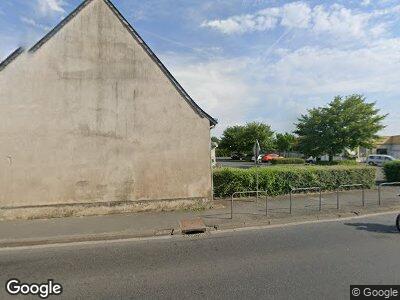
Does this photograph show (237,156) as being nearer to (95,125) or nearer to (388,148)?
(388,148)

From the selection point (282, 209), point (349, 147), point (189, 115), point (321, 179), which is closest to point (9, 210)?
point (189, 115)

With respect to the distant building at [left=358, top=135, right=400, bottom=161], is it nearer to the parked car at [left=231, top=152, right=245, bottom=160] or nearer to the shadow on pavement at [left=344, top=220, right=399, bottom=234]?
the parked car at [left=231, top=152, right=245, bottom=160]

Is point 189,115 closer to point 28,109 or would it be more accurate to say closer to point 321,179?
point 28,109

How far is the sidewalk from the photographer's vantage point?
8242 mm

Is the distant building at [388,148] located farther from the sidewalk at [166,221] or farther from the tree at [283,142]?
the sidewalk at [166,221]

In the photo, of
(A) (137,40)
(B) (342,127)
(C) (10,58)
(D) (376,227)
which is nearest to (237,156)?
(B) (342,127)

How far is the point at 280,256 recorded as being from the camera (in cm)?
641

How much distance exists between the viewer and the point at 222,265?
592 cm

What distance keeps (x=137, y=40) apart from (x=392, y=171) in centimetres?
1595

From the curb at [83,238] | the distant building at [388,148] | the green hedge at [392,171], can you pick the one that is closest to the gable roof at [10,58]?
the curb at [83,238]

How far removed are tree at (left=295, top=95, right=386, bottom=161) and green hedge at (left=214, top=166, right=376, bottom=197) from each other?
1477 cm

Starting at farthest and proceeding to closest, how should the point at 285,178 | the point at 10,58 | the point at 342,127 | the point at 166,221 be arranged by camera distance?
1. the point at 342,127
2. the point at 285,178
3. the point at 10,58
4. the point at 166,221

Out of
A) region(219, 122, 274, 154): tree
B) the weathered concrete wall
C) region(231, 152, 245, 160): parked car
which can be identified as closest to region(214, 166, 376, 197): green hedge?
the weathered concrete wall

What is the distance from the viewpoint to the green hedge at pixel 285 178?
13.0m
